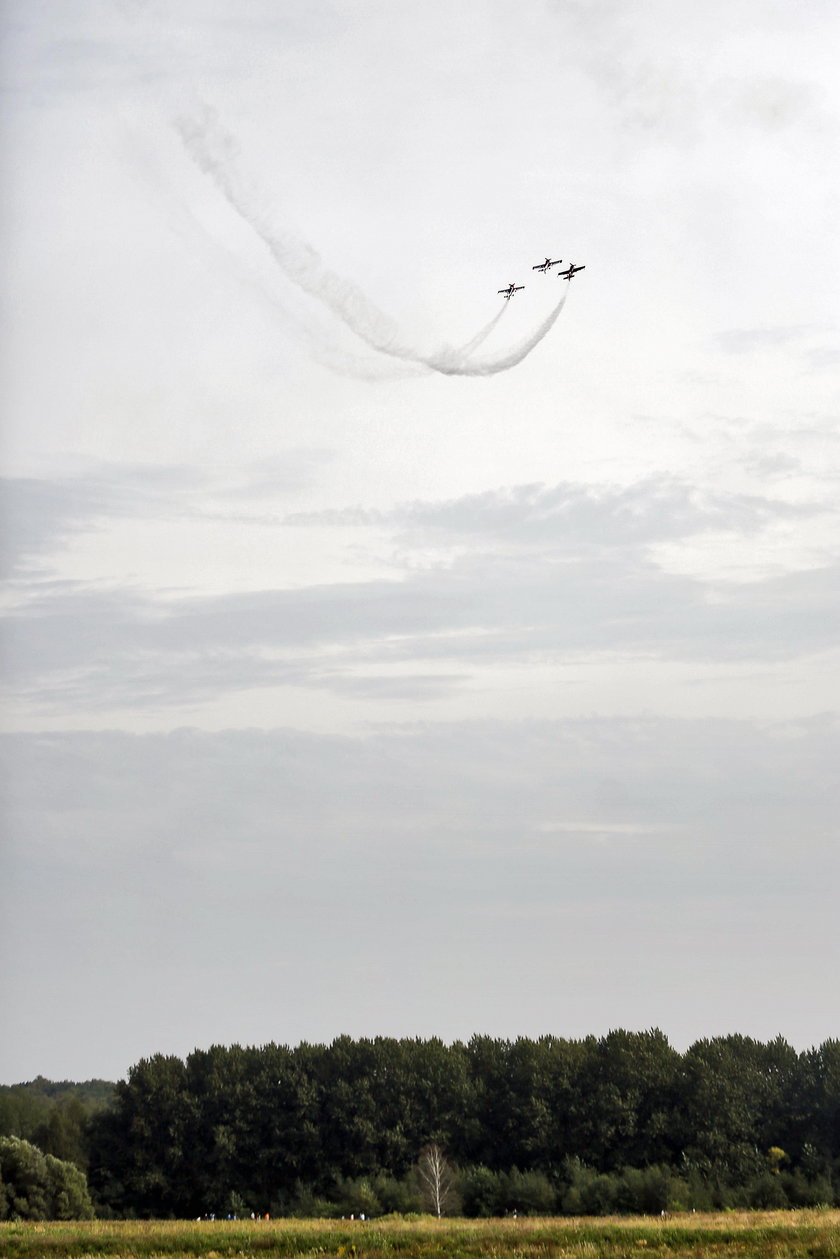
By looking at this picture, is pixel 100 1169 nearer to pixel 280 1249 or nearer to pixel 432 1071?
pixel 432 1071

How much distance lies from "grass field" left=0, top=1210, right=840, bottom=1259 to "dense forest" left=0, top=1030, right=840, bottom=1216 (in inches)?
1420

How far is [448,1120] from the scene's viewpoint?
331 ft

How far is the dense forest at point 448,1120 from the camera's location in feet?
309

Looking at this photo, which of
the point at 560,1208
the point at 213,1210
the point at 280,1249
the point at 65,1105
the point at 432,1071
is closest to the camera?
the point at 280,1249

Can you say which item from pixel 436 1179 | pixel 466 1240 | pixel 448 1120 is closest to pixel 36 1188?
pixel 436 1179

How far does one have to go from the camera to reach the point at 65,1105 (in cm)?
12338

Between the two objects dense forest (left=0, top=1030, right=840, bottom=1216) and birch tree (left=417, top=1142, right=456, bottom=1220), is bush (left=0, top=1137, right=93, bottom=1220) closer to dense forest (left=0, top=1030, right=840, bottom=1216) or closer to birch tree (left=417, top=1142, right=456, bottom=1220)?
dense forest (left=0, top=1030, right=840, bottom=1216)

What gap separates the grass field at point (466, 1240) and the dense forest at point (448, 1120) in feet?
118

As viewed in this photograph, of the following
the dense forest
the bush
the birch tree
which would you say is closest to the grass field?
the birch tree

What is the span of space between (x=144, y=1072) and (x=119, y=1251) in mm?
60317

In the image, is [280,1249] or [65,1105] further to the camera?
[65,1105]

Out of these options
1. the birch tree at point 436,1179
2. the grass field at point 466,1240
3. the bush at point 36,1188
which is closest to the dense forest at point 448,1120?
the birch tree at point 436,1179

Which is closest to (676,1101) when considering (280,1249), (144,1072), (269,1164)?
(269,1164)

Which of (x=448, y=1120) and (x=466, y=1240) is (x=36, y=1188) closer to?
(x=448, y=1120)
